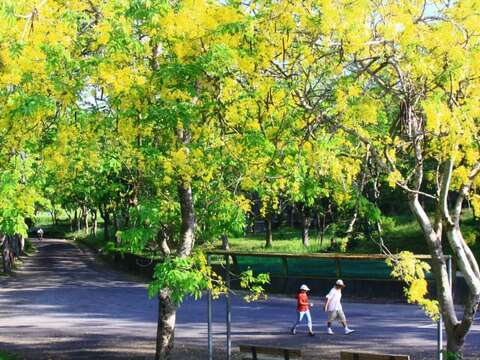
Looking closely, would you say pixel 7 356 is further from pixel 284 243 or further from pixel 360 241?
pixel 284 243

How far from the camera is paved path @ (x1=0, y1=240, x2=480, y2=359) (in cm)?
1611

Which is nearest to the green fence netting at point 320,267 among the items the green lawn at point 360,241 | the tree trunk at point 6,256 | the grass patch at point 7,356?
the green lawn at point 360,241

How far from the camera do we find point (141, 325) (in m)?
20.0

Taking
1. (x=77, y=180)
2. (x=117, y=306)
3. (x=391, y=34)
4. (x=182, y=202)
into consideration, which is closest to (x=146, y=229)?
(x=182, y=202)

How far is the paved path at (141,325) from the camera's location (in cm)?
1611

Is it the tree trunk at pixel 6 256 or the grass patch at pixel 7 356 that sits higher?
the tree trunk at pixel 6 256

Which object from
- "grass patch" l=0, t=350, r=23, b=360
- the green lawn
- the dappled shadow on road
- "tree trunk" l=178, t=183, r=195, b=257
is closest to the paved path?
the dappled shadow on road

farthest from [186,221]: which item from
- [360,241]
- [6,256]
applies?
[6,256]

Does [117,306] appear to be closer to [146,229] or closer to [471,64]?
[146,229]

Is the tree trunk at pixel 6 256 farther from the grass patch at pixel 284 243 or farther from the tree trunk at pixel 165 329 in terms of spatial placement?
the tree trunk at pixel 165 329

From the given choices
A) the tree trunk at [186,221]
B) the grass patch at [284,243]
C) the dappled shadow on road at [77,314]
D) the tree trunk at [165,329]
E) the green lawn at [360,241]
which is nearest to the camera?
the tree trunk at [186,221]

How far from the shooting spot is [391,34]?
8.67m

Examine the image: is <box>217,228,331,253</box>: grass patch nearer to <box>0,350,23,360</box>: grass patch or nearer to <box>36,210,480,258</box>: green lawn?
<box>36,210,480,258</box>: green lawn

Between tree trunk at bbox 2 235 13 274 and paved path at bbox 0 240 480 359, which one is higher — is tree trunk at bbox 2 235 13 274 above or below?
above
